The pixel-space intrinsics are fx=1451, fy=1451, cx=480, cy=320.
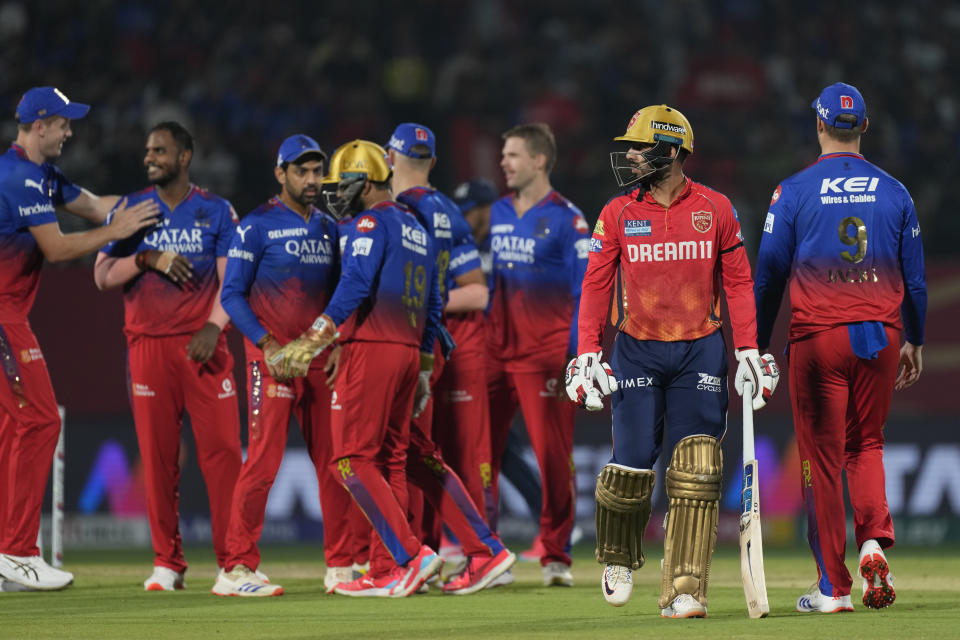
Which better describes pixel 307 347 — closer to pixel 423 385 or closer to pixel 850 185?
pixel 423 385

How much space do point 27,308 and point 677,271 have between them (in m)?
4.44

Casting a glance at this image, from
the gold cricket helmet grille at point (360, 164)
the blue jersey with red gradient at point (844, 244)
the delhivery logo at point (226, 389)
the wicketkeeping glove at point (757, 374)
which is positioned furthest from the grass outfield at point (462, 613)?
the gold cricket helmet grille at point (360, 164)

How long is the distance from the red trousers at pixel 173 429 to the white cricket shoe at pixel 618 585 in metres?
3.00

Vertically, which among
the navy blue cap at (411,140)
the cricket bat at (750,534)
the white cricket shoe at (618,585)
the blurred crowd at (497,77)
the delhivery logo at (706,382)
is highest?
the blurred crowd at (497,77)

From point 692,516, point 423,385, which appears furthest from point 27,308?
point 692,516

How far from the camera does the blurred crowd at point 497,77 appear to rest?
16.4 m

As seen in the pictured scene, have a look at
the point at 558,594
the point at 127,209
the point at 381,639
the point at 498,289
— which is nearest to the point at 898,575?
the point at 558,594

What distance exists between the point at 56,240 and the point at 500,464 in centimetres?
352

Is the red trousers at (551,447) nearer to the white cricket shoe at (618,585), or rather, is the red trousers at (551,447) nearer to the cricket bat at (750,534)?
the white cricket shoe at (618,585)

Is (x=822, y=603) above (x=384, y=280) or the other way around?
the other way around

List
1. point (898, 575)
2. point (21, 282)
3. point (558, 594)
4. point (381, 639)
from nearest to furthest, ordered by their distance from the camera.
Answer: point (381, 639) → point (558, 594) → point (21, 282) → point (898, 575)

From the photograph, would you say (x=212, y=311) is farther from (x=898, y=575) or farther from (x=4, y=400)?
(x=898, y=575)

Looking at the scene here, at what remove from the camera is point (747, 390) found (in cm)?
686

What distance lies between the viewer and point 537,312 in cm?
980
